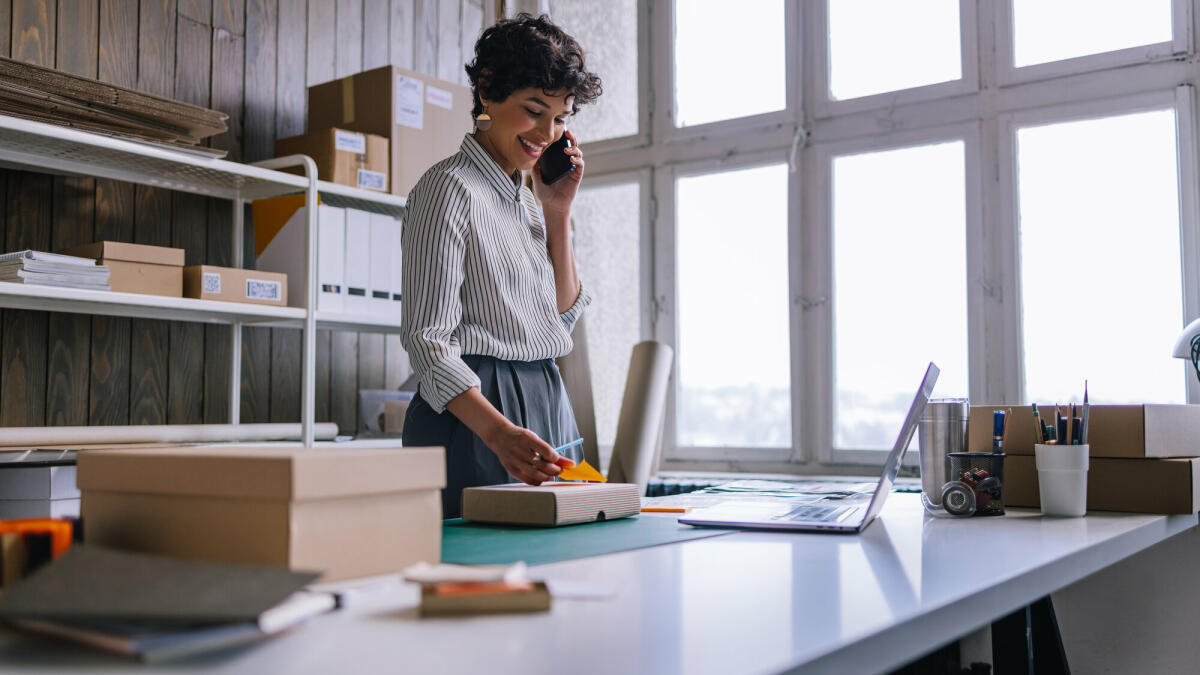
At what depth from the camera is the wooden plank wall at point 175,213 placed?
2.55 metres

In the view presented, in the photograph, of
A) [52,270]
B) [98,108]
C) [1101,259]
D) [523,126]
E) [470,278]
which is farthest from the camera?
[1101,259]

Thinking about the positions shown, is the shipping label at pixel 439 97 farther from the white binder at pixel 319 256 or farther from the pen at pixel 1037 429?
the pen at pixel 1037 429

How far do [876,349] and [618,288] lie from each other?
3.20ft

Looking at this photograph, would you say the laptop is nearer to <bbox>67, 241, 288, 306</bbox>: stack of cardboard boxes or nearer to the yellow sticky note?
the yellow sticky note

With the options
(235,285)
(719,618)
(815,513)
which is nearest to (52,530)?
(719,618)

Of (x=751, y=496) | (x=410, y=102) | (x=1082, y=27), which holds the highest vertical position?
(x=1082, y=27)

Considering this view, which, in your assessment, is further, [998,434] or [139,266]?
[139,266]

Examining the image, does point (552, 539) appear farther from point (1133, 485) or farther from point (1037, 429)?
point (1133, 485)

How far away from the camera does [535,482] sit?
4.49ft

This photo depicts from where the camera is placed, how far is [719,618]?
690 mm

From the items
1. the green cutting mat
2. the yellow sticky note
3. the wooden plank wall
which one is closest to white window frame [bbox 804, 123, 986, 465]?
the wooden plank wall

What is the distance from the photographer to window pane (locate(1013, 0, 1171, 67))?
9.15 ft

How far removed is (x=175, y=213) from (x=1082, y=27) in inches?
103

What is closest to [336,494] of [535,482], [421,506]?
[421,506]
